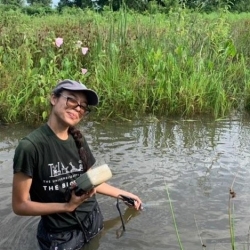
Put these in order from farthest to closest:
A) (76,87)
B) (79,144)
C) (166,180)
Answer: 1. (166,180)
2. (79,144)
3. (76,87)

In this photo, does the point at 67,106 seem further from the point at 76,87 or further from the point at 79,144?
the point at 79,144

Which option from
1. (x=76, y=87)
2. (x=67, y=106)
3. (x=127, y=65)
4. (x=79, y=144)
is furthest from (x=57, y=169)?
(x=127, y=65)

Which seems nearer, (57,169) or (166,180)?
(57,169)

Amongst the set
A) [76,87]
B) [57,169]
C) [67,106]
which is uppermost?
[76,87]

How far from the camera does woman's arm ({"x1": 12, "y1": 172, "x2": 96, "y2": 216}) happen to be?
2.42 meters

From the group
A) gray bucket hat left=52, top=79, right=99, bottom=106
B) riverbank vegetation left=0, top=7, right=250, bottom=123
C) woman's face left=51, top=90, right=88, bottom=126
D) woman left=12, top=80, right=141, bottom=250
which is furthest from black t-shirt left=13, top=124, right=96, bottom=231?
riverbank vegetation left=0, top=7, right=250, bottom=123

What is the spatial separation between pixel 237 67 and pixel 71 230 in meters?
5.49

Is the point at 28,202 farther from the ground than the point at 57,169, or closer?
closer

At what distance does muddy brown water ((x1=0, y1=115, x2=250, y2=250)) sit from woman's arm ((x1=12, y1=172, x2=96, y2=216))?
67 centimetres

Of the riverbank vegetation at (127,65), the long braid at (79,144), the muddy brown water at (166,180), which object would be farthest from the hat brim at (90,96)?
the riverbank vegetation at (127,65)

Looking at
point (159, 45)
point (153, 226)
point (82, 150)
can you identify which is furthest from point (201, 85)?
point (82, 150)

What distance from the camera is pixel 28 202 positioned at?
8.11ft

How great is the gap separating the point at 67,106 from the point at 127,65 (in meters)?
4.45

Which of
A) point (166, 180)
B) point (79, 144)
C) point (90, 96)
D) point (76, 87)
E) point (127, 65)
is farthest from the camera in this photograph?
point (127, 65)
